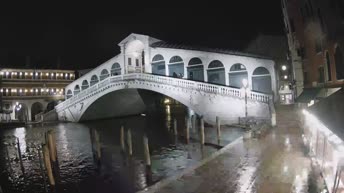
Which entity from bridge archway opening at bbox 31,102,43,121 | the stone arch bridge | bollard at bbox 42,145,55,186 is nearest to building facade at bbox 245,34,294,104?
the stone arch bridge

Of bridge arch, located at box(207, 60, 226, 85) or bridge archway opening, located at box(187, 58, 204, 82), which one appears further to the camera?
bridge archway opening, located at box(187, 58, 204, 82)

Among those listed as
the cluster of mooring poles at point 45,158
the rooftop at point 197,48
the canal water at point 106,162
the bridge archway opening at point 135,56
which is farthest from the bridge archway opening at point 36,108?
the cluster of mooring poles at point 45,158

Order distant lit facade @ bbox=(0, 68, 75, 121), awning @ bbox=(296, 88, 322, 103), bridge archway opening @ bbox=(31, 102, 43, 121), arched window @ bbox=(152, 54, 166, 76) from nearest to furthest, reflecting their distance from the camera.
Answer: awning @ bbox=(296, 88, 322, 103), arched window @ bbox=(152, 54, 166, 76), distant lit facade @ bbox=(0, 68, 75, 121), bridge archway opening @ bbox=(31, 102, 43, 121)

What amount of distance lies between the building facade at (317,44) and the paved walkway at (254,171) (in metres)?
5.53

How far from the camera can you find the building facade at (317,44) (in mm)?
15080

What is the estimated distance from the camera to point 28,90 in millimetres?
52656

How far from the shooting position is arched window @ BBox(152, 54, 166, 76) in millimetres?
40219

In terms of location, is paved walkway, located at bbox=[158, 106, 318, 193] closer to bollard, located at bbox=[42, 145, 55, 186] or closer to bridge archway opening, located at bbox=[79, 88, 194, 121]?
bollard, located at bbox=[42, 145, 55, 186]

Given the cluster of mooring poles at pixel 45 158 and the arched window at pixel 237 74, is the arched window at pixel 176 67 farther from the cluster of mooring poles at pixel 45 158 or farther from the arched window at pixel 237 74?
the cluster of mooring poles at pixel 45 158

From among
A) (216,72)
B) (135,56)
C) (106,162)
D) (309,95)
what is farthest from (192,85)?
(135,56)

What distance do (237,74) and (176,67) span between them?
8.54 metres

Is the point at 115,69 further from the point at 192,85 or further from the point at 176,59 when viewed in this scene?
the point at 192,85

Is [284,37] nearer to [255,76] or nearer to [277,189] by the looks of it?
[255,76]

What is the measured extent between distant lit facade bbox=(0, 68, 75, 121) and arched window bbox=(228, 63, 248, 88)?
116 ft
